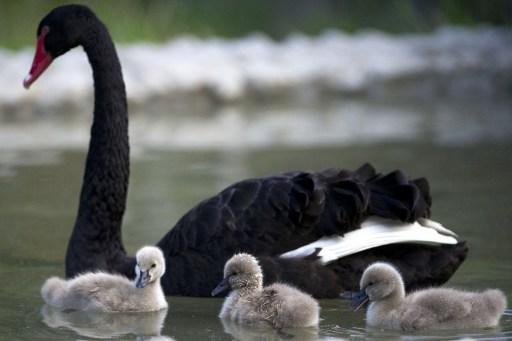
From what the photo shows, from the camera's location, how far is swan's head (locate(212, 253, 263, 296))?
191 inches

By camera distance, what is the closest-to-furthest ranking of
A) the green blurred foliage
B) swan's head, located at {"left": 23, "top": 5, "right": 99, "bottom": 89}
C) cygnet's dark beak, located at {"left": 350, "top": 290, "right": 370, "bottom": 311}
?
cygnet's dark beak, located at {"left": 350, "top": 290, "right": 370, "bottom": 311}, swan's head, located at {"left": 23, "top": 5, "right": 99, "bottom": 89}, the green blurred foliage

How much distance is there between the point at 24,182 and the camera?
851cm

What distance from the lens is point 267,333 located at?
4730 mm

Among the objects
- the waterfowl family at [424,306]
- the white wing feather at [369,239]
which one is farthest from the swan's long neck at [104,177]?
the waterfowl family at [424,306]

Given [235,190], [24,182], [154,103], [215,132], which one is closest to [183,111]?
[154,103]

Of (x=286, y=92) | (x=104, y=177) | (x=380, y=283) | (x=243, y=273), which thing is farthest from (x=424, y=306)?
(x=286, y=92)

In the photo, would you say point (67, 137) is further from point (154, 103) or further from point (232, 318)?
point (232, 318)

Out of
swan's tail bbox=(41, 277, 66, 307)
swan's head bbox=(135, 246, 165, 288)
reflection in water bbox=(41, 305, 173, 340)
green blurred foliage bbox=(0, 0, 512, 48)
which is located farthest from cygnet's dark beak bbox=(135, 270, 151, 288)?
green blurred foliage bbox=(0, 0, 512, 48)

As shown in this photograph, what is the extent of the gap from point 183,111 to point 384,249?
7.35m

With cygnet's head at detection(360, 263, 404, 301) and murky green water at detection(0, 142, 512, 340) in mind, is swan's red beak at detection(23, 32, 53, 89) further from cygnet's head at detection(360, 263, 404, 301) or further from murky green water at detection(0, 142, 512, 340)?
cygnet's head at detection(360, 263, 404, 301)

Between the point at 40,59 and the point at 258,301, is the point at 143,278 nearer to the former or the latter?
the point at 258,301

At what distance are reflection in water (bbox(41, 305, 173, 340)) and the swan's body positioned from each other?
0.88ft

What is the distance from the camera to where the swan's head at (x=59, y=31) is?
5789 mm

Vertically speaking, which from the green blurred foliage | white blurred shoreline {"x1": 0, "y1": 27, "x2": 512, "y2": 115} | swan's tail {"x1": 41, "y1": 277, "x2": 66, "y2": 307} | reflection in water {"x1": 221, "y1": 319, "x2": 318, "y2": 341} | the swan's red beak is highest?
the green blurred foliage
